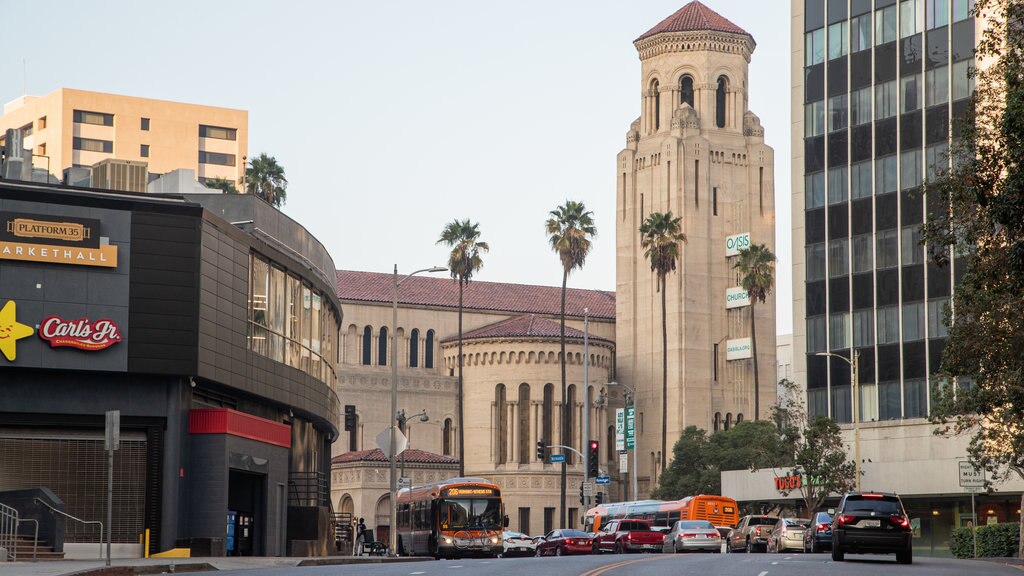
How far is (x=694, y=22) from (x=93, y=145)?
189 feet

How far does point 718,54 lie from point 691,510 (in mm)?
55080

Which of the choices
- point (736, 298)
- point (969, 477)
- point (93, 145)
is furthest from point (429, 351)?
point (969, 477)

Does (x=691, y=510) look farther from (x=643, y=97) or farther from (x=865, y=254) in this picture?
(x=643, y=97)

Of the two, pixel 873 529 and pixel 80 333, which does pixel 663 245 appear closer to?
pixel 80 333

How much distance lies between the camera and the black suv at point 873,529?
3158 cm

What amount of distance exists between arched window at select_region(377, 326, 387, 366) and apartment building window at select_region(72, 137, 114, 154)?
40.5 m

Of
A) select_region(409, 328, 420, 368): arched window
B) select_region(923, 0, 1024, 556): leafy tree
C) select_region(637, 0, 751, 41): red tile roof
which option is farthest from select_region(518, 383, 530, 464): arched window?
select_region(923, 0, 1024, 556): leafy tree

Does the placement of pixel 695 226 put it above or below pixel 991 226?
above

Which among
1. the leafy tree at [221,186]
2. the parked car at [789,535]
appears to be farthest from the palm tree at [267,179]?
the parked car at [789,535]

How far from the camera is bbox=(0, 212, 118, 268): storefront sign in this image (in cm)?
3672

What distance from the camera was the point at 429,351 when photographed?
111938mm

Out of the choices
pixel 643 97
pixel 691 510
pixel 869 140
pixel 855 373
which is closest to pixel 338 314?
pixel 691 510

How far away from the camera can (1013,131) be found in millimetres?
23234

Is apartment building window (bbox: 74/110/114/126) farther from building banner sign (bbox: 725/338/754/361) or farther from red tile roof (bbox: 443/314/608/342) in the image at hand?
building banner sign (bbox: 725/338/754/361)
